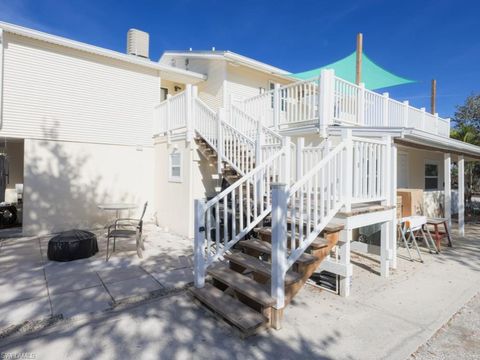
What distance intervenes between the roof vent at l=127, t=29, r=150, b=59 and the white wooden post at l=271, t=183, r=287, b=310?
33.4 ft

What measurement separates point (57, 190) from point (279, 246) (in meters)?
7.42

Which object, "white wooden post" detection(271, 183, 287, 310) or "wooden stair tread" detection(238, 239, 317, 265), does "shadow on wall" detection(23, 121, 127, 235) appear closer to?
"wooden stair tread" detection(238, 239, 317, 265)

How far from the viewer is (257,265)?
373cm

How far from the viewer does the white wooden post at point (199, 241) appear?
3887mm

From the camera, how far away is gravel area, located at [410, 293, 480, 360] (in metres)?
2.83

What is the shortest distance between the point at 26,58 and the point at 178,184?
5.08m

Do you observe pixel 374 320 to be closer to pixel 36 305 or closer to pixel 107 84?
pixel 36 305

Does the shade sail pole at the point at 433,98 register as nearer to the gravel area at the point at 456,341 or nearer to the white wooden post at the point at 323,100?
the white wooden post at the point at 323,100

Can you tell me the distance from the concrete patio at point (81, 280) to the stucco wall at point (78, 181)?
1.51 meters

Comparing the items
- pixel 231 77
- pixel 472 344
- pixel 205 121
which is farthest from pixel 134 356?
pixel 231 77

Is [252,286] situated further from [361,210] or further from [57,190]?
[57,190]

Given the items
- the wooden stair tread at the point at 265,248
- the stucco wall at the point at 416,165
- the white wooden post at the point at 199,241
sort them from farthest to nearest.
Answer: the stucco wall at the point at 416,165
the white wooden post at the point at 199,241
the wooden stair tread at the point at 265,248

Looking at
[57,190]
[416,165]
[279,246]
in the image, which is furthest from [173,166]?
[416,165]

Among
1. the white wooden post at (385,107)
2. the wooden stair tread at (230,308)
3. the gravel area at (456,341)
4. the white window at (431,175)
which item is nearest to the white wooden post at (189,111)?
the wooden stair tread at (230,308)
